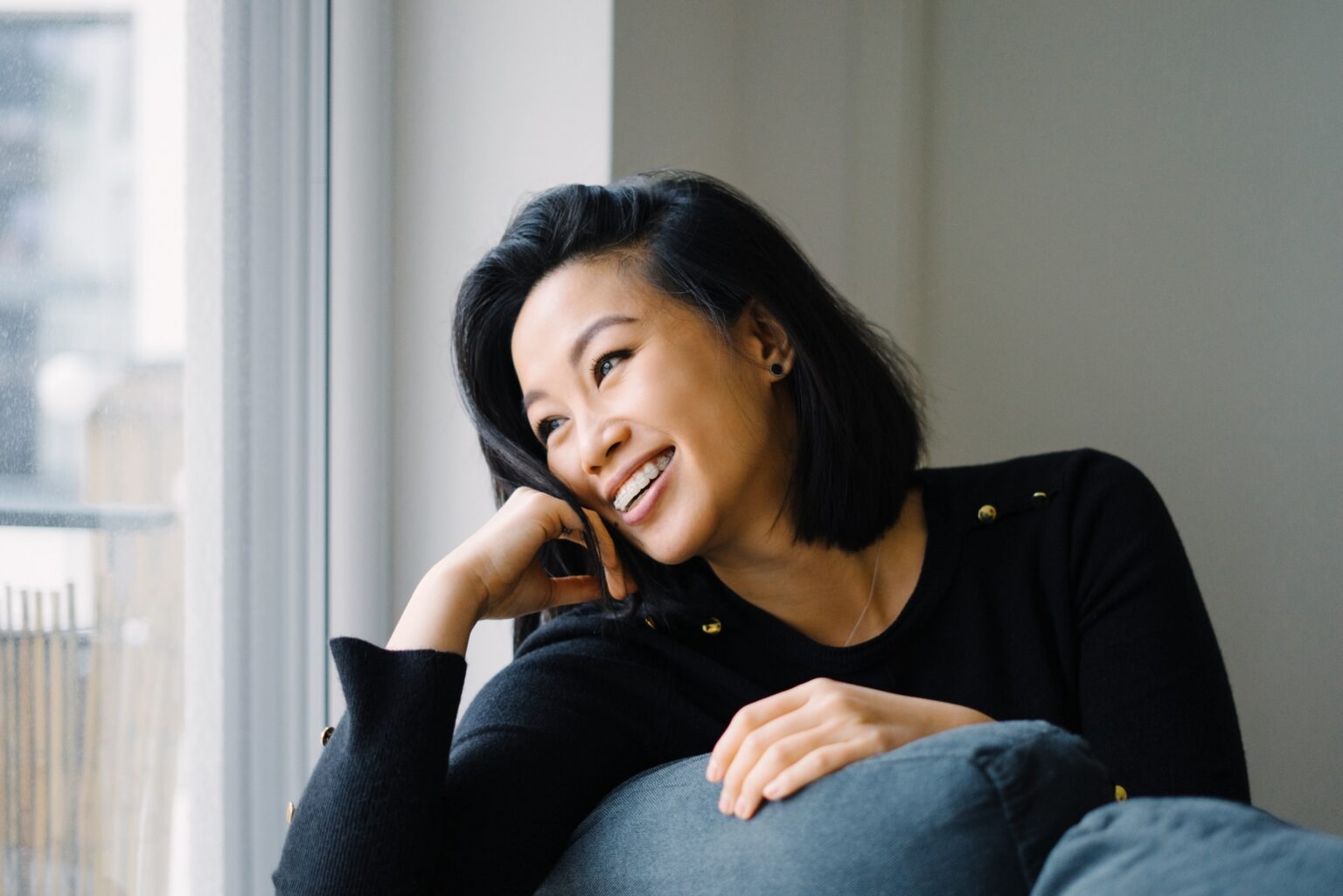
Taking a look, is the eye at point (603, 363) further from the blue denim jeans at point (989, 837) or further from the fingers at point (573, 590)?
the blue denim jeans at point (989, 837)

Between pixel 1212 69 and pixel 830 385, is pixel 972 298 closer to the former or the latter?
pixel 1212 69

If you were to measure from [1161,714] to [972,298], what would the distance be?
4.22 feet

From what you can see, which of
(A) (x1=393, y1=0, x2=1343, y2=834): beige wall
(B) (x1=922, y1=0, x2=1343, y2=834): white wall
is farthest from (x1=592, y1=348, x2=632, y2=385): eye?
(B) (x1=922, y1=0, x2=1343, y2=834): white wall

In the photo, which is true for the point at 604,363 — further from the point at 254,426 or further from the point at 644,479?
the point at 254,426

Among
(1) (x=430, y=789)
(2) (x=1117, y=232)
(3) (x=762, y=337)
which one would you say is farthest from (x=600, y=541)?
(2) (x=1117, y=232)

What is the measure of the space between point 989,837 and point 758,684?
77 centimetres

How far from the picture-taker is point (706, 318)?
1.30 m

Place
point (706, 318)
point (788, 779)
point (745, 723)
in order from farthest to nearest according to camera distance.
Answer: point (706, 318)
point (745, 723)
point (788, 779)

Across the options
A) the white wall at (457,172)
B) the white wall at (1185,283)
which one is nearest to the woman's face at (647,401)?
the white wall at (457,172)

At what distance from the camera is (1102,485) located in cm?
135

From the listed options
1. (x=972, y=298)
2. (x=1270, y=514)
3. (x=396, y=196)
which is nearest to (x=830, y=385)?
(x=396, y=196)

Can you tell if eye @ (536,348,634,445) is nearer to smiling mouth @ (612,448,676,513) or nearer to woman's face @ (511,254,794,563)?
woman's face @ (511,254,794,563)

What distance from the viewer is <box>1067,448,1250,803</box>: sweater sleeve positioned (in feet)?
3.85

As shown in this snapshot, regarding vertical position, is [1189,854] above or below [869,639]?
above
